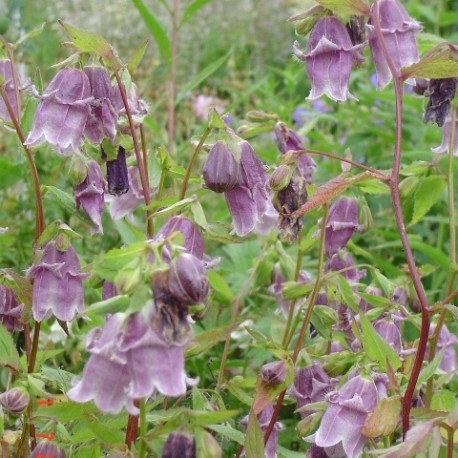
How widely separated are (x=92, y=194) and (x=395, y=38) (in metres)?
0.63

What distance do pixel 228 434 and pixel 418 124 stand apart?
8.18 ft

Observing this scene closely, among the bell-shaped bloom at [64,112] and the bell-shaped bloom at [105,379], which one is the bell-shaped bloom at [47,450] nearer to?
the bell-shaped bloom at [105,379]

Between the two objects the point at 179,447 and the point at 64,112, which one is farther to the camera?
the point at 64,112

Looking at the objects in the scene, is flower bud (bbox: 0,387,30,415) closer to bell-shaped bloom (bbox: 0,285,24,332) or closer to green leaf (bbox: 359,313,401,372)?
bell-shaped bloom (bbox: 0,285,24,332)

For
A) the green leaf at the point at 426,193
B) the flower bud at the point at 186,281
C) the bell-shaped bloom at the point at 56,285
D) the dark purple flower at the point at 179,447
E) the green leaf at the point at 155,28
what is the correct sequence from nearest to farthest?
1. the flower bud at the point at 186,281
2. the dark purple flower at the point at 179,447
3. the bell-shaped bloom at the point at 56,285
4. the green leaf at the point at 426,193
5. the green leaf at the point at 155,28

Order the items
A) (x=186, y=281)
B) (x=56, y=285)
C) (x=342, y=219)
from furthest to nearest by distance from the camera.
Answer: (x=342, y=219) → (x=56, y=285) → (x=186, y=281)

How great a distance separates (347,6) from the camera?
62.8 inches

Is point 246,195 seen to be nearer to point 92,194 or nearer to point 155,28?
point 92,194

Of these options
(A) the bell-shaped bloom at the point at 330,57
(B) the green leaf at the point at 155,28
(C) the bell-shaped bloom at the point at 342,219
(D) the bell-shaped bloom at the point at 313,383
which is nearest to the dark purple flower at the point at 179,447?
(D) the bell-shaped bloom at the point at 313,383

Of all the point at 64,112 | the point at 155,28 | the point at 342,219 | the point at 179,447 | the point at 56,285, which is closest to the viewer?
the point at 179,447

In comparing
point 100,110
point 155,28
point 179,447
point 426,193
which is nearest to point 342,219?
point 426,193

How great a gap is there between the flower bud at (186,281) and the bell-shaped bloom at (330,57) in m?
0.64

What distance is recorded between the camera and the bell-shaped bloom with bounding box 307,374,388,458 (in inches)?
58.9

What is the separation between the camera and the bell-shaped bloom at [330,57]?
1.67m
